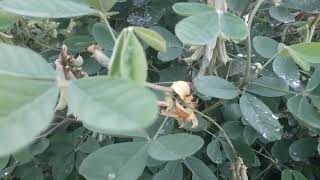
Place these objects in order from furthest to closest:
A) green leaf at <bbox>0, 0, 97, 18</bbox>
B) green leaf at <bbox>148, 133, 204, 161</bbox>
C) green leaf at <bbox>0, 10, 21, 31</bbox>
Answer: green leaf at <bbox>0, 10, 21, 31</bbox> < green leaf at <bbox>148, 133, 204, 161</bbox> < green leaf at <bbox>0, 0, 97, 18</bbox>

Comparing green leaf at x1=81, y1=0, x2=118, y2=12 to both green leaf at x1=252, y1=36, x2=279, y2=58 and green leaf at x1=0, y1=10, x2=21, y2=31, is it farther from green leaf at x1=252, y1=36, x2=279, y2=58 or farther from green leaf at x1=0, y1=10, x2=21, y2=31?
green leaf at x1=252, y1=36, x2=279, y2=58

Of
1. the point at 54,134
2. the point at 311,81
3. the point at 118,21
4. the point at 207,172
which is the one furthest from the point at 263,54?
the point at 54,134

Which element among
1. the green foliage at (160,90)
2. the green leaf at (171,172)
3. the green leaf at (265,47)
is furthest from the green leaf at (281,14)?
the green leaf at (171,172)

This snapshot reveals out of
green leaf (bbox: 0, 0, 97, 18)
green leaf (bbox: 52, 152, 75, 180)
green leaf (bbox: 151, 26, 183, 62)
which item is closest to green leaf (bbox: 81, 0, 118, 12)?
green leaf (bbox: 0, 0, 97, 18)

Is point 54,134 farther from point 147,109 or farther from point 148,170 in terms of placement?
point 147,109

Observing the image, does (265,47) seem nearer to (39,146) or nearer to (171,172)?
(171,172)

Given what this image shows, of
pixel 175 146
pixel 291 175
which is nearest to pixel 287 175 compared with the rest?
pixel 291 175

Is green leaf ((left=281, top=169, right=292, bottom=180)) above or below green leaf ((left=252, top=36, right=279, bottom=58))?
below
